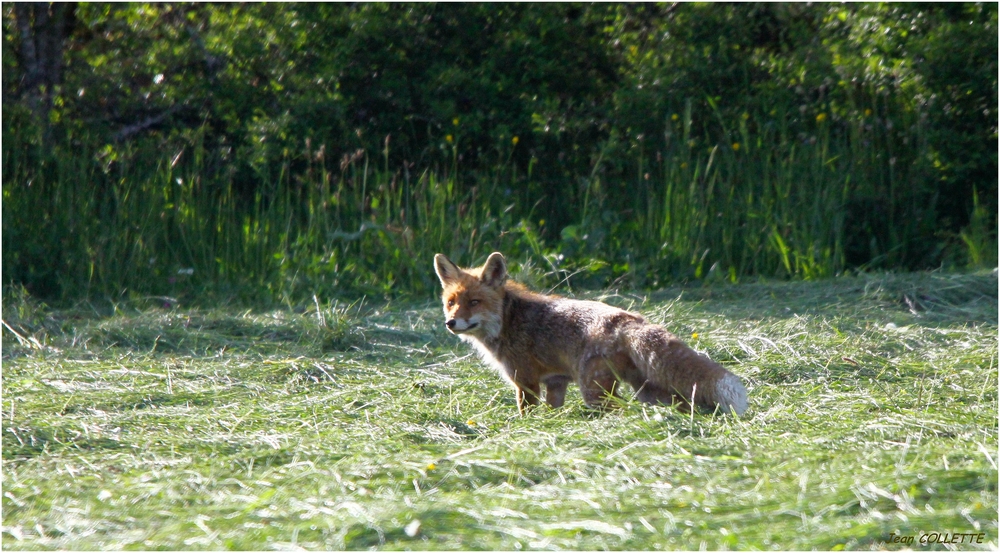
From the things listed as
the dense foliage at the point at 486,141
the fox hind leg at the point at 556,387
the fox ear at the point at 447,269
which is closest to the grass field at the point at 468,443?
the fox hind leg at the point at 556,387

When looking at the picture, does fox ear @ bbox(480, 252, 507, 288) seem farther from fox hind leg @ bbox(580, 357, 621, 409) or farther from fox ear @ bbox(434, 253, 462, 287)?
fox hind leg @ bbox(580, 357, 621, 409)

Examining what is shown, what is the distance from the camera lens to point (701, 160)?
9.43 m

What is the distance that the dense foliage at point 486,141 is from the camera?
8172 mm

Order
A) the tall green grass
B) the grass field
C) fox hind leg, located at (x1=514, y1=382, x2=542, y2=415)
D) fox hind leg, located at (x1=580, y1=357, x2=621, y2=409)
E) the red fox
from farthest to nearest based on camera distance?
1. the tall green grass
2. fox hind leg, located at (x1=514, y1=382, x2=542, y2=415)
3. fox hind leg, located at (x1=580, y1=357, x2=621, y2=409)
4. the red fox
5. the grass field

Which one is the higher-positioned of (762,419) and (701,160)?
(701,160)

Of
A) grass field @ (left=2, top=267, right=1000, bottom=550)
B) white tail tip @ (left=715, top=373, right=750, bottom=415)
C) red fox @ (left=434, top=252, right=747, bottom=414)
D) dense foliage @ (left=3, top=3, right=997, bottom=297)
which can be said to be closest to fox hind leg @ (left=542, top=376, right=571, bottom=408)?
red fox @ (left=434, top=252, right=747, bottom=414)

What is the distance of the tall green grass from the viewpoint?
7.96m

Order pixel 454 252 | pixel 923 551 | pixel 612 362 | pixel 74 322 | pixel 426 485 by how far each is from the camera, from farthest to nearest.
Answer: pixel 454 252
pixel 74 322
pixel 612 362
pixel 426 485
pixel 923 551

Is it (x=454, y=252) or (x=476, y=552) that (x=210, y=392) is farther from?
(x=454, y=252)

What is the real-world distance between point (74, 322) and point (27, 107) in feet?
12.9

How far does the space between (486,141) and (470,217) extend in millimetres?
2105

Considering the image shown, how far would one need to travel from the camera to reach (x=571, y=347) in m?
4.46

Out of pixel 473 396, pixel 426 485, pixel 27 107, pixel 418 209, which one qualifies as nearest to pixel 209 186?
pixel 27 107

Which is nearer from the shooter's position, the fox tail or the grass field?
the grass field
